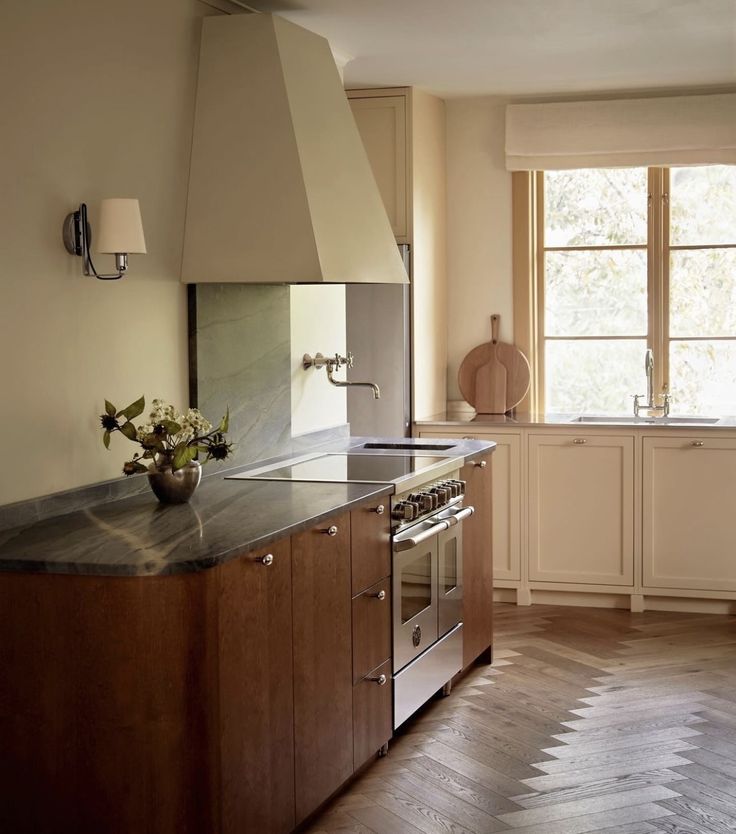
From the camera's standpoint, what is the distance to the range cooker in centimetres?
348

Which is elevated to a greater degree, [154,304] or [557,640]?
[154,304]

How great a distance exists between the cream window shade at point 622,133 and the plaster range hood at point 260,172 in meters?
2.14

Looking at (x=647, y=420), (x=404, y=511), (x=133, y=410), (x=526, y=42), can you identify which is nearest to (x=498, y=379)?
(x=647, y=420)

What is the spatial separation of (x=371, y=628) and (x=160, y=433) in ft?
Result: 2.81

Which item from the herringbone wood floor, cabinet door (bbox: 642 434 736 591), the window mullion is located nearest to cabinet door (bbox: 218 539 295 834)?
the herringbone wood floor

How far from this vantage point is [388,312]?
533 cm

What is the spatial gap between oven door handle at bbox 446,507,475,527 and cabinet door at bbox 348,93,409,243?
1747 mm

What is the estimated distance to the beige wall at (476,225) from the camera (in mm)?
5734

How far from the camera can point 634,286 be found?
5.68 metres

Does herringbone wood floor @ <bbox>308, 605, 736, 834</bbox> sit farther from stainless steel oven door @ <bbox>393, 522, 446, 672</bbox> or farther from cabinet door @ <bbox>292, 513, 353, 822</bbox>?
stainless steel oven door @ <bbox>393, 522, 446, 672</bbox>

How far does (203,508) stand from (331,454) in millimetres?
1255

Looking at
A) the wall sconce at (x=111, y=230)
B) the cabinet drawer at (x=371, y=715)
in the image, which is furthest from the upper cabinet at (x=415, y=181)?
the wall sconce at (x=111, y=230)

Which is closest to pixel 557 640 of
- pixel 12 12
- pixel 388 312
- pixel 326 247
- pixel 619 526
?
pixel 619 526

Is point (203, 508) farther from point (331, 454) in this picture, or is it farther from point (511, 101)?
point (511, 101)
